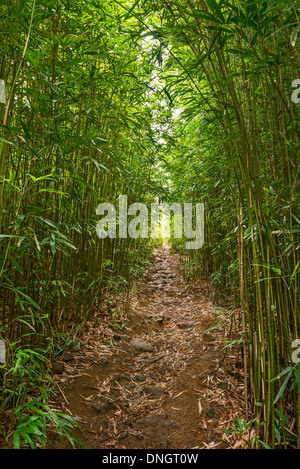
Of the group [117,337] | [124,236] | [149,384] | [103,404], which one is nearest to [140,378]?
[149,384]

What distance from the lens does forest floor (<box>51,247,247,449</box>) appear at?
1.46 metres

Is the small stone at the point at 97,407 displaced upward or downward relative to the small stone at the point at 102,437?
upward

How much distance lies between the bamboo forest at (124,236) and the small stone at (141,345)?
19mm

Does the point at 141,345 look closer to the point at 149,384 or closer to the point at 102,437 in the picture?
the point at 149,384

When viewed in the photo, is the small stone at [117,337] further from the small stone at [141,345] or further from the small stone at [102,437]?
the small stone at [102,437]

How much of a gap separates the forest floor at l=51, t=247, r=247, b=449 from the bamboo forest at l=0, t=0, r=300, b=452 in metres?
0.01

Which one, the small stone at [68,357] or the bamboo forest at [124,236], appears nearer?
the bamboo forest at [124,236]

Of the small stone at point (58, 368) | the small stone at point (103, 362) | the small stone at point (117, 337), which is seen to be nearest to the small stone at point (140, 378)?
the small stone at point (103, 362)

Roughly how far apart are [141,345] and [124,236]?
1.20m

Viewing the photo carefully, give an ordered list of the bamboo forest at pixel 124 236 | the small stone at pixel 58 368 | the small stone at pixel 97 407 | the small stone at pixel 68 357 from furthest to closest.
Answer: the small stone at pixel 68 357, the small stone at pixel 58 368, the small stone at pixel 97 407, the bamboo forest at pixel 124 236

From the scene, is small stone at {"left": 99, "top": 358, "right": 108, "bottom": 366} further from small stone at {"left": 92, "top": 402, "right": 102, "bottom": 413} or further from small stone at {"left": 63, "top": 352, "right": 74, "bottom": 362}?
small stone at {"left": 92, "top": 402, "right": 102, "bottom": 413}

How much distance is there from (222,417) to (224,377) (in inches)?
13.2

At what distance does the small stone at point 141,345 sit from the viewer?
245cm
